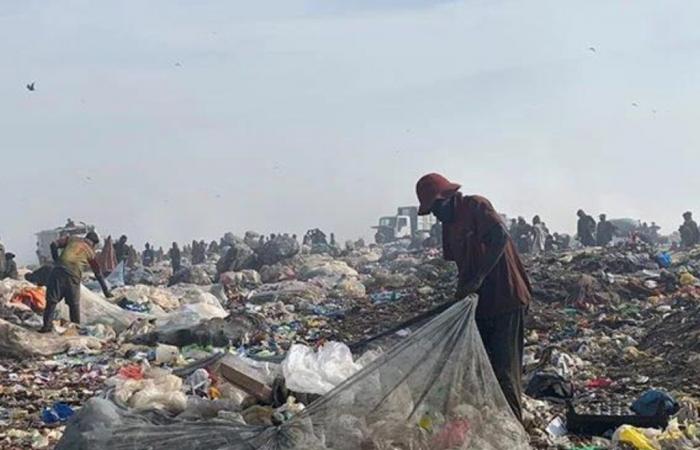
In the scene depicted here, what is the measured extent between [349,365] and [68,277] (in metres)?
7.22

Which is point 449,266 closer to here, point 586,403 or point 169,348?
point 169,348

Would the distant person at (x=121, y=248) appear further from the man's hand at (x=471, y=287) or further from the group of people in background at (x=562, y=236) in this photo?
the man's hand at (x=471, y=287)

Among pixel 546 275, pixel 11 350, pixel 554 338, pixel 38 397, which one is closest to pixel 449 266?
pixel 546 275

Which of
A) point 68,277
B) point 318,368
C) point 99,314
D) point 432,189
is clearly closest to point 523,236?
point 99,314

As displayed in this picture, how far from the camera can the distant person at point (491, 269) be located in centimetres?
507

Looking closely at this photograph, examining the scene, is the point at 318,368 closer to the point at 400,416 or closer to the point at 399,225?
the point at 400,416

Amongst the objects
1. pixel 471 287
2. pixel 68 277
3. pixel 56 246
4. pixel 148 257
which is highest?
pixel 471 287

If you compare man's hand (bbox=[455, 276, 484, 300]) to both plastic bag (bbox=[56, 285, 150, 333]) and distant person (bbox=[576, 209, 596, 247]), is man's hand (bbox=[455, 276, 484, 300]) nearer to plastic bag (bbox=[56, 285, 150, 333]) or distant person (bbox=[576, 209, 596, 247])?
plastic bag (bbox=[56, 285, 150, 333])

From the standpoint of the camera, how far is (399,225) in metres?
40.2

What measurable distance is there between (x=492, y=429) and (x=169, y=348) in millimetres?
5055

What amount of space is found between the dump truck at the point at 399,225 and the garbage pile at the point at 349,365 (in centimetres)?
1840

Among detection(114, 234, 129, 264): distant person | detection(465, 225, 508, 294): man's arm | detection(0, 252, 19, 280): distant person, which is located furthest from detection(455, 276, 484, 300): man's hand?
detection(114, 234, 129, 264): distant person

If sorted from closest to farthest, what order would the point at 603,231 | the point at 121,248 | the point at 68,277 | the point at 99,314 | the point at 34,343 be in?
1. the point at 34,343
2. the point at 68,277
3. the point at 99,314
4. the point at 121,248
5. the point at 603,231

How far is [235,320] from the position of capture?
35.0 ft
